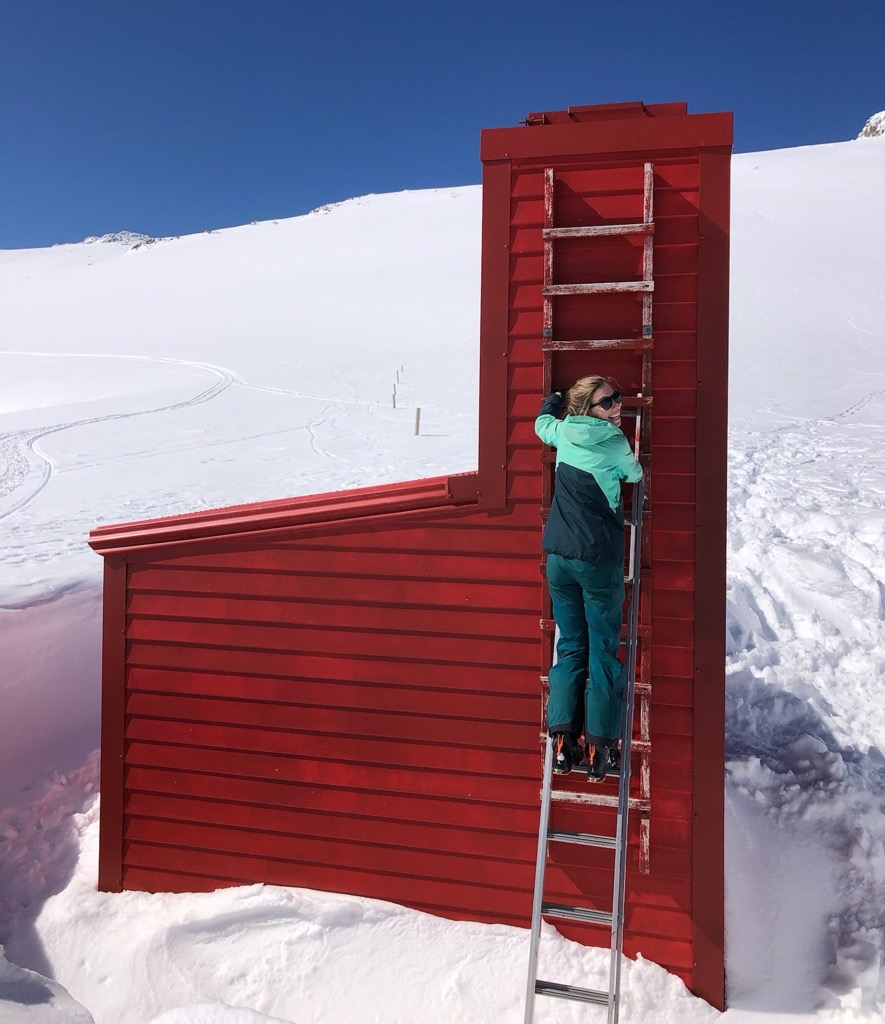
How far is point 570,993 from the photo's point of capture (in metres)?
3.57

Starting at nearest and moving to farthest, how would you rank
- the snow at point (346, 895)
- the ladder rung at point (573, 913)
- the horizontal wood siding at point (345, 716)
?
the ladder rung at point (573, 913) → the snow at point (346, 895) → the horizontal wood siding at point (345, 716)

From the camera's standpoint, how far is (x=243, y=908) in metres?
4.81

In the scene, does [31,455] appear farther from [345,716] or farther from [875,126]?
[875,126]

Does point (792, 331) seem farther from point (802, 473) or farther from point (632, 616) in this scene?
point (632, 616)

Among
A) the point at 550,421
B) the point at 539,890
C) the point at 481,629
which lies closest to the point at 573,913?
the point at 539,890

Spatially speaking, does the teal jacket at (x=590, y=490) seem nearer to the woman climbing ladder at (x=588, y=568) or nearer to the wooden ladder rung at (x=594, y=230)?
the woman climbing ladder at (x=588, y=568)

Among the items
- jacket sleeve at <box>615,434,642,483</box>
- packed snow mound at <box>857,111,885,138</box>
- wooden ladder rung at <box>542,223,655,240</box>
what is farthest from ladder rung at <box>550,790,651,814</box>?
packed snow mound at <box>857,111,885,138</box>

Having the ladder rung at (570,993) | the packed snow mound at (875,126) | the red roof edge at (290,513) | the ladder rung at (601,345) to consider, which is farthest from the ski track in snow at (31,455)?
the packed snow mound at (875,126)

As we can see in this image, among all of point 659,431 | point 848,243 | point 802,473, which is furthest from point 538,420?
point 848,243

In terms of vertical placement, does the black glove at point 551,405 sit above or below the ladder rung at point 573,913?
above

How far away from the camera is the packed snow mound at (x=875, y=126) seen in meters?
89.6

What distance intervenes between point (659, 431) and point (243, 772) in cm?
358

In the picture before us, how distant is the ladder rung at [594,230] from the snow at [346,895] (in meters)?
4.11

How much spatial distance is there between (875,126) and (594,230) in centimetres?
11255
